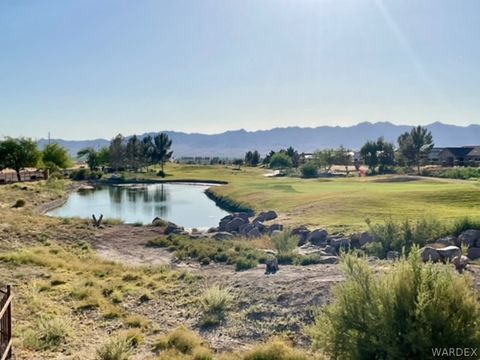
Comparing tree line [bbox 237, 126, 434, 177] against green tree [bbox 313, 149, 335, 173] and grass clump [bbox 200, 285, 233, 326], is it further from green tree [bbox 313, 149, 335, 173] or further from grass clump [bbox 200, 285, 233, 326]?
grass clump [bbox 200, 285, 233, 326]

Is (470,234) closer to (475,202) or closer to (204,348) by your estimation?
(475,202)

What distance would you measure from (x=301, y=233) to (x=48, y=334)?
59.3 feet

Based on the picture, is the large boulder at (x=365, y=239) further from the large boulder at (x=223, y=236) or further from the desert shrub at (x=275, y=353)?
the desert shrub at (x=275, y=353)

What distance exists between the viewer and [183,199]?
60875 mm

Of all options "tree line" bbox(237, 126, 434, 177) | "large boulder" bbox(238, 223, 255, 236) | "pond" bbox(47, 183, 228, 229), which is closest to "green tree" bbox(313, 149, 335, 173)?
"tree line" bbox(237, 126, 434, 177)

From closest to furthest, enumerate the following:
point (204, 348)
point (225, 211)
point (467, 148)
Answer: point (204, 348) → point (225, 211) → point (467, 148)

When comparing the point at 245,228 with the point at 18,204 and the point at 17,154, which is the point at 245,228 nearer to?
the point at 18,204

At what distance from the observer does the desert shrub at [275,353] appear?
8930mm

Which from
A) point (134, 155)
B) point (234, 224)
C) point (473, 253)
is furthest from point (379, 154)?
point (473, 253)

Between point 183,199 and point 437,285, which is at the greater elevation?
point 437,285

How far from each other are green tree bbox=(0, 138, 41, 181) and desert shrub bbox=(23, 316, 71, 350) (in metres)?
66.9

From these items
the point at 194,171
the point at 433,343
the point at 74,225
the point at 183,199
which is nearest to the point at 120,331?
the point at 433,343

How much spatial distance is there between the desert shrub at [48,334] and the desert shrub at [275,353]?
417cm

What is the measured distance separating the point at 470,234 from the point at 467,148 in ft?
312
